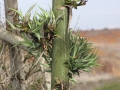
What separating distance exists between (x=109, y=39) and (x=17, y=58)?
18.2 m

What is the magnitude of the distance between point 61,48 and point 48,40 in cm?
21

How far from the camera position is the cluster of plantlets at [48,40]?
445 cm

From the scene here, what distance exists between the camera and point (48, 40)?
180 inches

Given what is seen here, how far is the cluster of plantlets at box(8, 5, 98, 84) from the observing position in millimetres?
4453

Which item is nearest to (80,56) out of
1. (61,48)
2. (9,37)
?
(61,48)

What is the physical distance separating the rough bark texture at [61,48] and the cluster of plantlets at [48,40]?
57 mm

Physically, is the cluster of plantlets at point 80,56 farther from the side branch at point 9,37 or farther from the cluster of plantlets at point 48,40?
the side branch at point 9,37

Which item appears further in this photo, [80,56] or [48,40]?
[80,56]

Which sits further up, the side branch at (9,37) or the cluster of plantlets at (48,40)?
the cluster of plantlets at (48,40)

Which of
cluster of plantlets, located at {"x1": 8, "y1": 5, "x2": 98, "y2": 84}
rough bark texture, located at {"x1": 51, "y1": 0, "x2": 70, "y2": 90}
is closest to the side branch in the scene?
cluster of plantlets, located at {"x1": 8, "y1": 5, "x2": 98, "y2": 84}

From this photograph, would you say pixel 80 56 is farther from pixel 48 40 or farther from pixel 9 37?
pixel 9 37

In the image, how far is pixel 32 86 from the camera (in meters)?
9.10

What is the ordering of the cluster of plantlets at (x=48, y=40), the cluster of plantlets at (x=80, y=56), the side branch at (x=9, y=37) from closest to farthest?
1. the cluster of plantlets at (x=48, y=40)
2. the cluster of plantlets at (x=80, y=56)
3. the side branch at (x=9, y=37)

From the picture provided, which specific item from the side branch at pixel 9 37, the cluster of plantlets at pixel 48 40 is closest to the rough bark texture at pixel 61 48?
the cluster of plantlets at pixel 48 40
